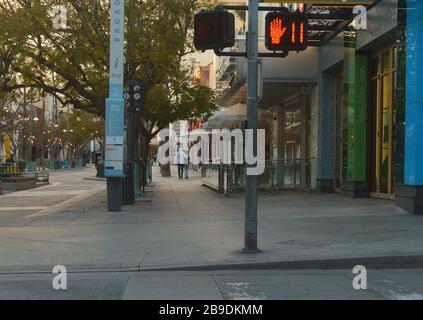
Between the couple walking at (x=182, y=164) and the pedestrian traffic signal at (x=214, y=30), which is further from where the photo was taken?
the couple walking at (x=182, y=164)

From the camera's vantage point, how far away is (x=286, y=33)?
969 cm

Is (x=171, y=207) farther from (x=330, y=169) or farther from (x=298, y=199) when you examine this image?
(x=330, y=169)

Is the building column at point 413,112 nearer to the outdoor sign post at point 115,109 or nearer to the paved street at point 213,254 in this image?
the paved street at point 213,254

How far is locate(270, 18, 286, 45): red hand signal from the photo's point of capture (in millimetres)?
9695

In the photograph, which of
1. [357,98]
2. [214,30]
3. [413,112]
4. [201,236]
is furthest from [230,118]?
[214,30]

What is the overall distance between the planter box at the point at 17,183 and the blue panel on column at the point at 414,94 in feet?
67.8

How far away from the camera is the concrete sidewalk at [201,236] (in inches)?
373

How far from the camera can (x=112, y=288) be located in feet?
25.5

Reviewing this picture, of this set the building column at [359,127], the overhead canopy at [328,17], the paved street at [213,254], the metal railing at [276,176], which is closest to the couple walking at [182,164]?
the metal railing at [276,176]

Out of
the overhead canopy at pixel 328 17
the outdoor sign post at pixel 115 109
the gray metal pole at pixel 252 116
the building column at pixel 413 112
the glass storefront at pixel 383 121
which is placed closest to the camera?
the gray metal pole at pixel 252 116

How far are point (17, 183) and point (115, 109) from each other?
15.0 m

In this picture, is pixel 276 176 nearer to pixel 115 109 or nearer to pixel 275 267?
pixel 115 109

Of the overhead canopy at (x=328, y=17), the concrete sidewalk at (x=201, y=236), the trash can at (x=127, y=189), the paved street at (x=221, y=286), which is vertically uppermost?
the overhead canopy at (x=328, y=17)
